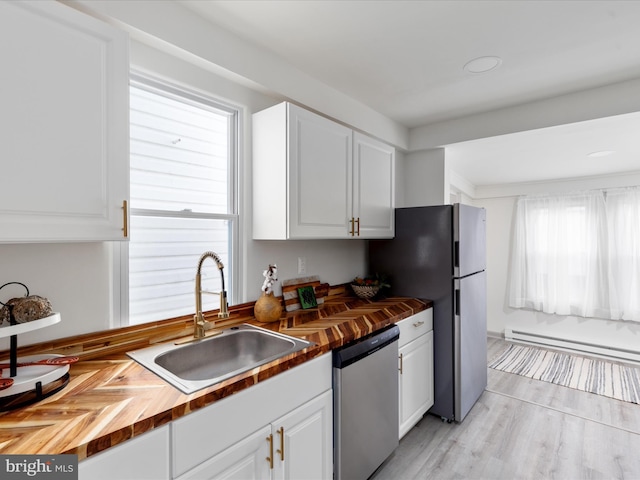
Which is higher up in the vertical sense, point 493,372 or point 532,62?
point 532,62

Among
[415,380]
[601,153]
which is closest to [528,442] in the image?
[415,380]

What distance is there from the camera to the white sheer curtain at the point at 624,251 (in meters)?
3.89

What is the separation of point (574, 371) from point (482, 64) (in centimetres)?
336

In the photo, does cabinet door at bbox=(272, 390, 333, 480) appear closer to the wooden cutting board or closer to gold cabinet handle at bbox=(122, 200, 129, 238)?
the wooden cutting board

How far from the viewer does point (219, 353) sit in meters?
1.64

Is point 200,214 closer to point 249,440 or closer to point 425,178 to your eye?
point 249,440

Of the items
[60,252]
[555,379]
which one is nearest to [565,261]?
[555,379]

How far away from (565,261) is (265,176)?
4.35 meters

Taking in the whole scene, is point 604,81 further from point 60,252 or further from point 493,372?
point 60,252

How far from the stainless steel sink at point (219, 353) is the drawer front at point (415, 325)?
33.9 inches

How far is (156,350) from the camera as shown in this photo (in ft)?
4.71

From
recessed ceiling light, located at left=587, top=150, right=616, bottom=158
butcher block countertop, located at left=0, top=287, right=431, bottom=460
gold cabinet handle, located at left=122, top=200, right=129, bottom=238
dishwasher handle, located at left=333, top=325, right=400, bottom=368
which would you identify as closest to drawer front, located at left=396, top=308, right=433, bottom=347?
dishwasher handle, located at left=333, top=325, right=400, bottom=368

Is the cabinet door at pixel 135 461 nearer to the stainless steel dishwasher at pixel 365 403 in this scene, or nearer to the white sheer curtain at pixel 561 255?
the stainless steel dishwasher at pixel 365 403

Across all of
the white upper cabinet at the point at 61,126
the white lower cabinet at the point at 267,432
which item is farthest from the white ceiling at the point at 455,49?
the white lower cabinet at the point at 267,432
